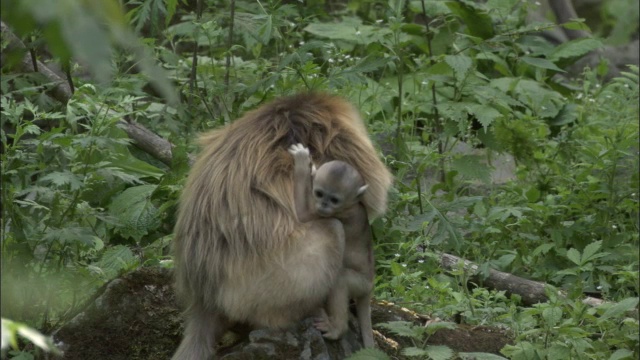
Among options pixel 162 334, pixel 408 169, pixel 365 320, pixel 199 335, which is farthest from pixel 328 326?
pixel 408 169

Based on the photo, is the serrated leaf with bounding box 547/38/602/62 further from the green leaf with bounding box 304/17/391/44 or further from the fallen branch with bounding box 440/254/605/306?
the fallen branch with bounding box 440/254/605/306

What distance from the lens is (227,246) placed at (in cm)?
529

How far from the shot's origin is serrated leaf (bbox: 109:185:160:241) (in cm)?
690

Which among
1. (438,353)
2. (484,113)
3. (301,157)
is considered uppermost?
(301,157)

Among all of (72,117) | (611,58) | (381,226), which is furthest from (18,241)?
(611,58)

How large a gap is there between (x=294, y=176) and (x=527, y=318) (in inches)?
74.1

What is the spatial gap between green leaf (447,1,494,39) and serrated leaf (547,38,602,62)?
81 centimetres

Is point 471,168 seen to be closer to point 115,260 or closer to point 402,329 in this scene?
point 115,260

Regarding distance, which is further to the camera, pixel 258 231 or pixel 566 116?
pixel 566 116

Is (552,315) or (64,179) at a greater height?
(64,179)

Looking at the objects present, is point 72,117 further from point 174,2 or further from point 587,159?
point 587,159

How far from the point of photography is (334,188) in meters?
5.30

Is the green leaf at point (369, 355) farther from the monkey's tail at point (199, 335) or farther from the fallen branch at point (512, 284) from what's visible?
the fallen branch at point (512, 284)

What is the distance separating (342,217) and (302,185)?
294mm
